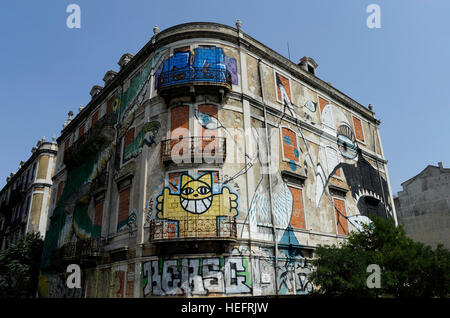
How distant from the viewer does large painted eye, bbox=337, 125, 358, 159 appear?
23.7 meters

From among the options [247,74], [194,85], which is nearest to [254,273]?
[194,85]

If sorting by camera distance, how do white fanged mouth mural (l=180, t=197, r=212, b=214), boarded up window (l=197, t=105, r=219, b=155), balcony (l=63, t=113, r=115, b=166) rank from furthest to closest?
balcony (l=63, t=113, r=115, b=166), boarded up window (l=197, t=105, r=219, b=155), white fanged mouth mural (l=180, t=197, r=212, b=214)

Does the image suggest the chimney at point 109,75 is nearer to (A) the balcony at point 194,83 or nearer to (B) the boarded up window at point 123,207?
(A) the balcony at point 194,83

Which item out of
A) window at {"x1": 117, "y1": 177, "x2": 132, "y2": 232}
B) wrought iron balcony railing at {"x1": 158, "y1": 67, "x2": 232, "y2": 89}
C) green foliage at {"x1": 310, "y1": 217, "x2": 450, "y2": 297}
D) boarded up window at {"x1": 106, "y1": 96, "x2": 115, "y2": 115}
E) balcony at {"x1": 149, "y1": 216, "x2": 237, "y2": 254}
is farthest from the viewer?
boarded up window at {"x1": 106, "y1": 96, "x2": 115, "y2": 115}

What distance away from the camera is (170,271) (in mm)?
13820

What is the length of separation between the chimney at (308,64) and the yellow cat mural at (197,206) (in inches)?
528

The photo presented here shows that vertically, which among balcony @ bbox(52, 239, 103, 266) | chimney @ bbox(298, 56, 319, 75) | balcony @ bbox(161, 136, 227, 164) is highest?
chimney @ bbox(298, 56, 319, 75)

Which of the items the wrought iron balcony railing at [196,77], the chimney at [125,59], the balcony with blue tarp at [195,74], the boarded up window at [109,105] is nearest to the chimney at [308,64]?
the balcony with blue tarp at [195,74]

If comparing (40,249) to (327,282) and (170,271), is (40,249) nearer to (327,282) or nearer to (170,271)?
(170,271)

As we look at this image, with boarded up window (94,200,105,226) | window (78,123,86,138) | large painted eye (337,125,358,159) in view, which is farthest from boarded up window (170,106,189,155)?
window (78,123,86,138)

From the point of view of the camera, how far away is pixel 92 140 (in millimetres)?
22203

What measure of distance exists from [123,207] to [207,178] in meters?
5.32

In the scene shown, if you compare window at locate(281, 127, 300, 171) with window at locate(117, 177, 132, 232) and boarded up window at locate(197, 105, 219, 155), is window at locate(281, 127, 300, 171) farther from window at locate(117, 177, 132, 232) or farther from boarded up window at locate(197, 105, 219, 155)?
window at locate(117, 177, 132, 232)

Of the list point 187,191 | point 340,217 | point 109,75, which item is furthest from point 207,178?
point 109,75
